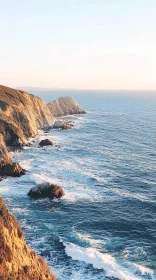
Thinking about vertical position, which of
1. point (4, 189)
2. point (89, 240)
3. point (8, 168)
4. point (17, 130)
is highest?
point (17, 130)

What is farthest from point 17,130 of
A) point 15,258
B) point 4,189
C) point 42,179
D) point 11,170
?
point 15,258

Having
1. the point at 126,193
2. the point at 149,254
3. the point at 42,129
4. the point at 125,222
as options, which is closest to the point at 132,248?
the point at 149,254

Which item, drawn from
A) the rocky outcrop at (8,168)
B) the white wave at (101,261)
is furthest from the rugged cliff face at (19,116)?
the white wave at (101,261)

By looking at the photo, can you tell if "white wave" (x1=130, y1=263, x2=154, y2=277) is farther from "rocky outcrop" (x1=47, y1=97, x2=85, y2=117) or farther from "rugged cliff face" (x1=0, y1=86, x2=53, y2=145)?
"rocky outcrop" (x1=47, y1=97, x2=85, y2=117)

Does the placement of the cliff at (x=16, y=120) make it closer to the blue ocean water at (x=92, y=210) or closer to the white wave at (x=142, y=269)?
the blue ocean water at (x=92, y=210)

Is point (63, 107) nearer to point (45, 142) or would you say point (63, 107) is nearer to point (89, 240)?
point (45, 142)

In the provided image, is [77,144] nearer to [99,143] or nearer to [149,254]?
[99,143]

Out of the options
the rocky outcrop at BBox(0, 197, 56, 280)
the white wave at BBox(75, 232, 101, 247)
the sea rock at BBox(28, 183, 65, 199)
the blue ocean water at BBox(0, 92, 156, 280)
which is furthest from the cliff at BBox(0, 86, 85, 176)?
the rocky outcrop at BBox(0, 197, 56, 280)
